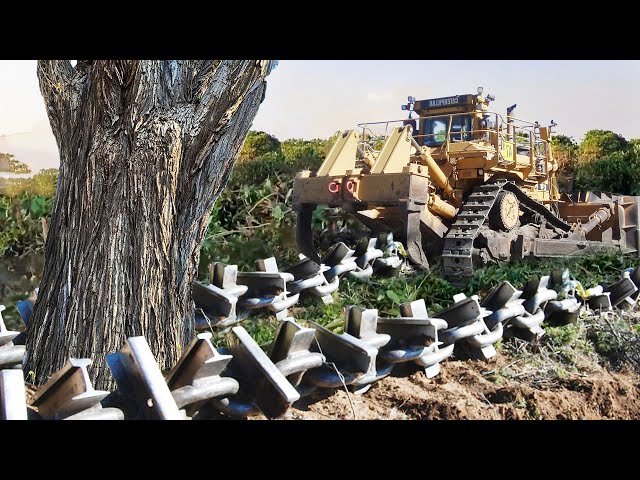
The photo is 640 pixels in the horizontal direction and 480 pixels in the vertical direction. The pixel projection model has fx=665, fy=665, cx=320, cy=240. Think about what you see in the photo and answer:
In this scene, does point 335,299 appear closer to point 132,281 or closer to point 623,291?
point 132,281

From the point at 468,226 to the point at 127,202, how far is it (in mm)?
3262

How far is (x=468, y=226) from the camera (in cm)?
463

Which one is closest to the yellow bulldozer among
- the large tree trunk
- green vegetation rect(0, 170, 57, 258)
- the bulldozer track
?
the bulldozer track

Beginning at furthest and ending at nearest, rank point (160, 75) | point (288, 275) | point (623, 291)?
point (623, 291) < point (288, 275) < point (160, 75)

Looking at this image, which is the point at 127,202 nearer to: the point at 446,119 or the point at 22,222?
the point at 22,222

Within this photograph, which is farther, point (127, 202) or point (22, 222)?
point (22, 222)

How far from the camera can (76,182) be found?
6.02ft

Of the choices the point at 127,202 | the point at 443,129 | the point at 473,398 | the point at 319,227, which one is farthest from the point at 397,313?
the point at 443,129

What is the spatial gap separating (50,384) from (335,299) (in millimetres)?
1636

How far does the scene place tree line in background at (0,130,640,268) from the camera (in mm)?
3762

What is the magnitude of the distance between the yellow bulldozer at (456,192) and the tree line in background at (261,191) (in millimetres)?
183

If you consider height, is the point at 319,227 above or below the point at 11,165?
below

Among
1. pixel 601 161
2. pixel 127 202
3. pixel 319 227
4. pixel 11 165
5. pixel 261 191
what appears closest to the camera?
pixel 127 202
